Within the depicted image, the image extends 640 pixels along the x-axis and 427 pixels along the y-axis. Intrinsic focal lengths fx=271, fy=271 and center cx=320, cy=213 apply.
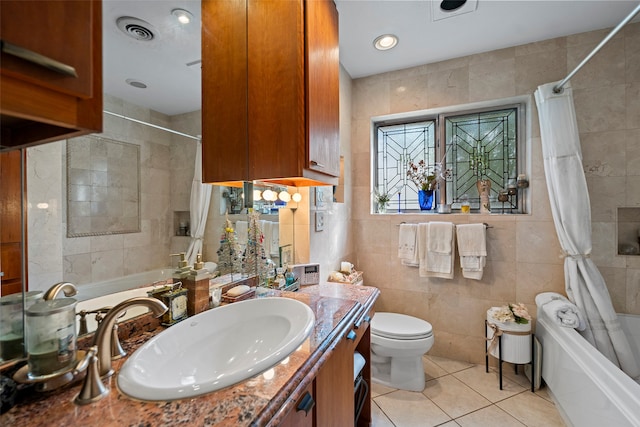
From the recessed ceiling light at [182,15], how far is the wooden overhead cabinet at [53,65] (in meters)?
0.70

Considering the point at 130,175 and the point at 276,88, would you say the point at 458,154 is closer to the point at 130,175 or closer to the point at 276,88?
the point at 276,88

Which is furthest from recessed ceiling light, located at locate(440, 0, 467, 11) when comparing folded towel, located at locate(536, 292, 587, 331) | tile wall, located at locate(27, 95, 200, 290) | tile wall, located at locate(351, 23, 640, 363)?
folded towel, located at locate(536, 292, 587, 331)

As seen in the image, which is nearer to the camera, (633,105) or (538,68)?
(633,105)

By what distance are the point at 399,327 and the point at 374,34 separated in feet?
7.08

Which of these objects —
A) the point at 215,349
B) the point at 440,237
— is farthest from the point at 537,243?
the point at 215,349

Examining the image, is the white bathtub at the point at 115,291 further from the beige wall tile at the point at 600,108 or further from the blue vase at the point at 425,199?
the beige wall tile at the point at 600,108

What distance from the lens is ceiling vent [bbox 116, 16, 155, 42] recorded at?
2.83ft

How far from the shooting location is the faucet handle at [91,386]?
0.57 metres

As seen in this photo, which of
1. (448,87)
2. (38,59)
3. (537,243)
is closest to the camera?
(38,59)

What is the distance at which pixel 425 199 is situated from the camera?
245 cm

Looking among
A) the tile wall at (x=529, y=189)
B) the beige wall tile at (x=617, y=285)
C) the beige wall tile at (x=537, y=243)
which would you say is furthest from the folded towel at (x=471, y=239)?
the beige wall tile at (x=617, y=285)

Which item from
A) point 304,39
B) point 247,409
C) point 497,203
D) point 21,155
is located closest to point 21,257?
point 21,155

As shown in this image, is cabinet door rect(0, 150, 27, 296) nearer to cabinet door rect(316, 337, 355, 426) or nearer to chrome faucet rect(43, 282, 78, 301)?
chrome faucet rect(43, 282, 78, 301)

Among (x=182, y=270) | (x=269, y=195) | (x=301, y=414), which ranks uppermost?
(x=269, y=195)
